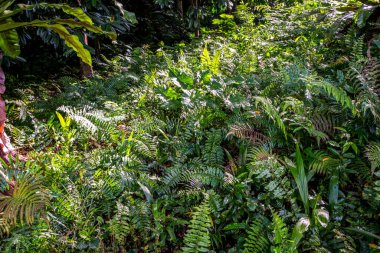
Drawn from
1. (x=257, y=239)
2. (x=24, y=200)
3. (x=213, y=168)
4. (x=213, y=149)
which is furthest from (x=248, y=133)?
(x=24, y=200)

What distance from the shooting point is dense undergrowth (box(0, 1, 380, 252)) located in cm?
182

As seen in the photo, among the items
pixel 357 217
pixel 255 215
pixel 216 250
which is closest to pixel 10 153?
pixel 216 250

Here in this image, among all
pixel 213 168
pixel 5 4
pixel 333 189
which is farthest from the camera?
pixel 5 4

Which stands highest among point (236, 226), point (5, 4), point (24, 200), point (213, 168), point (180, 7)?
point (5, 4)

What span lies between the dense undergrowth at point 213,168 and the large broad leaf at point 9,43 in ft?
2.34

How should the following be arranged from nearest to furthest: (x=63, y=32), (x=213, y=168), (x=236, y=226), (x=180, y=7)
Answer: (x=236, y=226) → (x=213, y=168) → (x=63, y=32) → (x=180, y=7)

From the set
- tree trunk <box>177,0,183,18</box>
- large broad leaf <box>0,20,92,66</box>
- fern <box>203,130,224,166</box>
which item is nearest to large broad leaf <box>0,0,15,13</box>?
large broad leaf <box>0,20,92,66</box>

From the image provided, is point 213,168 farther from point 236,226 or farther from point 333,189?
point 333,189

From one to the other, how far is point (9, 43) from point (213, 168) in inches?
75.7

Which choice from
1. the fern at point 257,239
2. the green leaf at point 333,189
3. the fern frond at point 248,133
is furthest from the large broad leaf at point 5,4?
the green leaf at point 333,189

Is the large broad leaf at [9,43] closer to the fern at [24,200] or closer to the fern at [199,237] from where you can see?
the fern at [24,200]

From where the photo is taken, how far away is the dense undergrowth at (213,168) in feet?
5.97

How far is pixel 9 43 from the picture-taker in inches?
95.3

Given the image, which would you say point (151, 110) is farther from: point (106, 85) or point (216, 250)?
point (216, 250)
